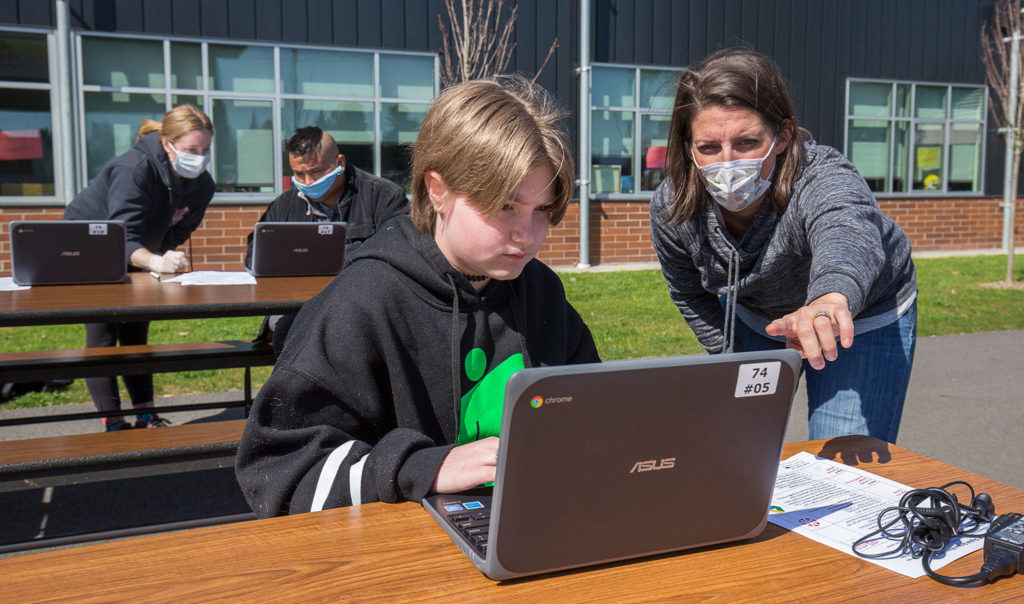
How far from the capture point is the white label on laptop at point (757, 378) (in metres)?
1.17

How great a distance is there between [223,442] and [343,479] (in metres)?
2.18

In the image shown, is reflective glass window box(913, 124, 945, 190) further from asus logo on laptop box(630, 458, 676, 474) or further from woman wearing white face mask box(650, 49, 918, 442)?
asus logo on laptop box(630, 458, 676, 474)

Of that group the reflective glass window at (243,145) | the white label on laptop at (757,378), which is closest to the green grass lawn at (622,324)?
the reflective glass window at (243,145)

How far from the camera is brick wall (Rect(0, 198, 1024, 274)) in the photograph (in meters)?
10.3

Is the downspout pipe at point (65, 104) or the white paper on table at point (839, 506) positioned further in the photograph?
the downspout pipe at point (65, 104)

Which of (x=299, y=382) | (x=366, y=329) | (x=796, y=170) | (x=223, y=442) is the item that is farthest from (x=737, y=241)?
(x=223, y=442)

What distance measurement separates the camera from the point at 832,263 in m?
1.85

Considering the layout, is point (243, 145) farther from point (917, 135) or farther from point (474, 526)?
point (917, 135)

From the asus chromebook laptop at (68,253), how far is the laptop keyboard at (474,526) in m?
3.39

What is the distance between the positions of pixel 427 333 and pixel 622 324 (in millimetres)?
5899

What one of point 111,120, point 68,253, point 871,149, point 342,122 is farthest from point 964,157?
point 68,253

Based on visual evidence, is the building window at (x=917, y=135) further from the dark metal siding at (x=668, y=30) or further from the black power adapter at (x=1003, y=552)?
the black power adapter at (x=1003, y=552)

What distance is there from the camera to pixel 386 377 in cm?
167

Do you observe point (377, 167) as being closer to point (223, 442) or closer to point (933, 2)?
point (223, 442)
